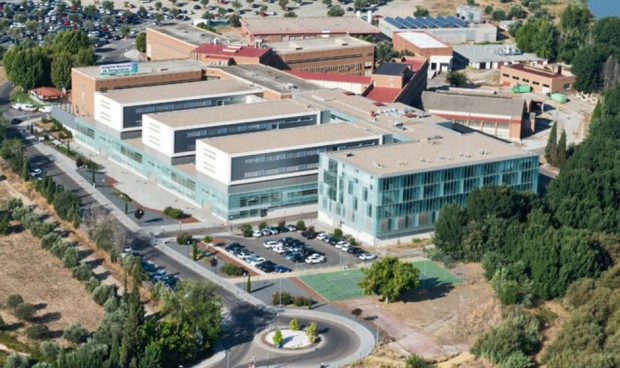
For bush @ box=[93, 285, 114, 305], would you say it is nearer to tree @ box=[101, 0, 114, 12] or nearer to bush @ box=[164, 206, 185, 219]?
bush @ box=[164, 206, 185, 219]

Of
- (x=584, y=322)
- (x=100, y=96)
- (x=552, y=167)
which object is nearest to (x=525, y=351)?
(x=584, y=322)

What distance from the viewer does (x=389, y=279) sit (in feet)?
271

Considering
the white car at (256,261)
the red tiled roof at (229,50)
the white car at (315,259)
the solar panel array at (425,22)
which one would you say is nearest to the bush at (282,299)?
the white car at (256,261)

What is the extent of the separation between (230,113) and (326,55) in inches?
1442

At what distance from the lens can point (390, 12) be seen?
656 ft

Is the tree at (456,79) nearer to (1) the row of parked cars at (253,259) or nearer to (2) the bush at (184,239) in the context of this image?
(1) the row of parked cars at (253,259)

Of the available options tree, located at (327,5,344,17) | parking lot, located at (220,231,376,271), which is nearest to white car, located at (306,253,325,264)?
parking lot, located at (220,231,376,271)

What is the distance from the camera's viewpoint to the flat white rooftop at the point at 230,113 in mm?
108062

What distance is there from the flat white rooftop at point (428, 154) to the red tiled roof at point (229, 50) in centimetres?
3581

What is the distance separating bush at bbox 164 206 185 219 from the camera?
9925 cm

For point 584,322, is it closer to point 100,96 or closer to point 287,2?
point 100,96

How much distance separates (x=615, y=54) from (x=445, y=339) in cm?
8564

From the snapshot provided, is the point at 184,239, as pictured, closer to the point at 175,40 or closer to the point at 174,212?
the point at 174,212

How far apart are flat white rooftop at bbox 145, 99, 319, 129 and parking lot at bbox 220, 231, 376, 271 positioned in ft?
51.9
